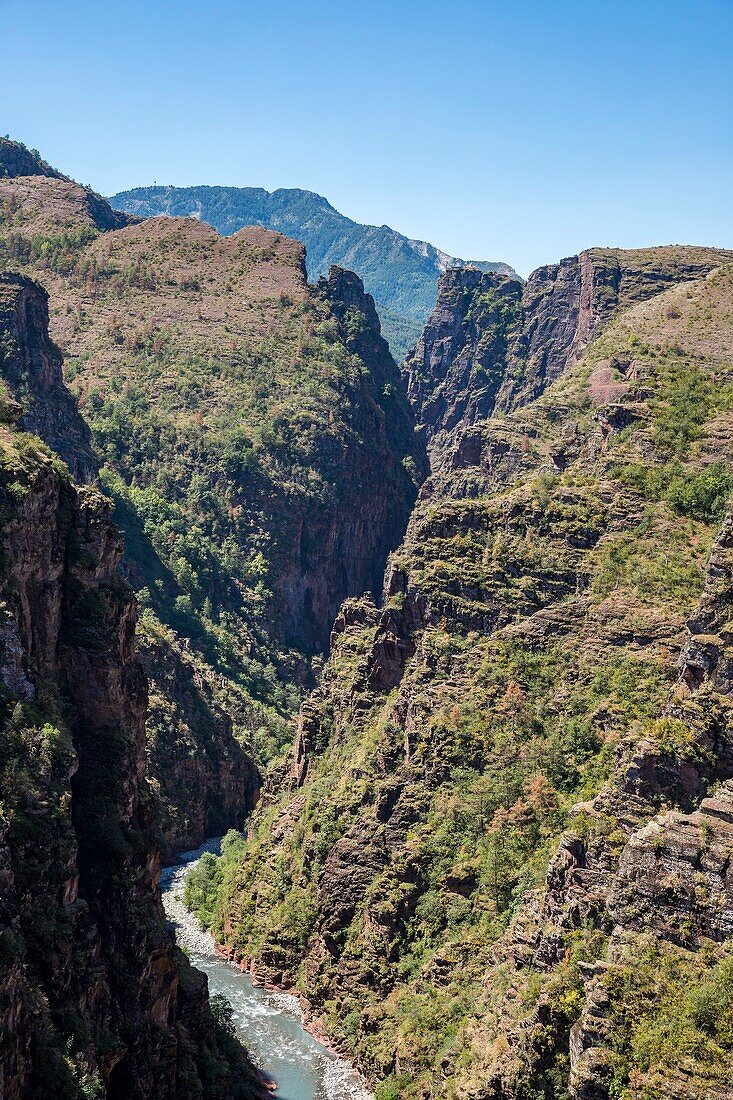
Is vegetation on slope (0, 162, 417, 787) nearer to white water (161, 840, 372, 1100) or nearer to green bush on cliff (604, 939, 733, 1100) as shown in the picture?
white water (161, 840, 372, 1100)

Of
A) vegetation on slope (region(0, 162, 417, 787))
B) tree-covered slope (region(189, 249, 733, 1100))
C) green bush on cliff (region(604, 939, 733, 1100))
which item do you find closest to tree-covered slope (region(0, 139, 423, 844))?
vegetation on slope (region(0, 162, 417, 787))

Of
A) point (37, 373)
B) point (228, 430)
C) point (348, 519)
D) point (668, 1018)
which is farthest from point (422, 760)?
point (348, 519)

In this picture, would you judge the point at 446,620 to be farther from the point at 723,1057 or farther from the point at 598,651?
the point at 723,1057

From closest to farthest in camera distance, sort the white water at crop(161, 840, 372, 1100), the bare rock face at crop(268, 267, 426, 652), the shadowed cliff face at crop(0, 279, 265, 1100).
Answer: the shadowed cliff face at crop(0, 279, 265, 1100) < the white water at crop(161, 840, 372, 1100) < the bare rock face at crop(268, 267, 426, 652)

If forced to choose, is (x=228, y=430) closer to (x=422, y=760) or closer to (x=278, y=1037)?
(x=422, y=760)

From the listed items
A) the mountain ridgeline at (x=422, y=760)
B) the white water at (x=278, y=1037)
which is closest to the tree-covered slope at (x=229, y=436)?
the mountain ridgeline at (x=422, y=760)

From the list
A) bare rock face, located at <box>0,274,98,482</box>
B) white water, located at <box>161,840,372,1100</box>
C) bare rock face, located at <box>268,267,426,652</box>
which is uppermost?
bare rock face, located at <box>0,274,98,482</box>

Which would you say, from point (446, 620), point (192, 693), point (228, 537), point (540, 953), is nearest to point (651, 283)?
point (228, 537)
